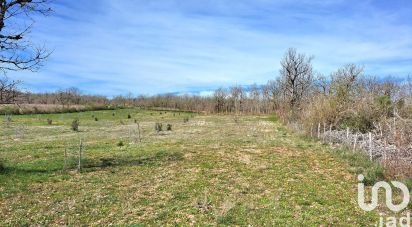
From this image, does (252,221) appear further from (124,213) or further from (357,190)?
(357,190)

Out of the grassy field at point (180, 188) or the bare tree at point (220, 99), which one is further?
the bare tree at point (220, 99)

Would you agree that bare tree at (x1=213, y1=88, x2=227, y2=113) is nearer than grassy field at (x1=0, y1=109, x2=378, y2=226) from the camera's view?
No

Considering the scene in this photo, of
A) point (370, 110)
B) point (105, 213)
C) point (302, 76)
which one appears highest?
point (302, 76)

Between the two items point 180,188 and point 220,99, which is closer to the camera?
point 180,188

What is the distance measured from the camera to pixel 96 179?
18.9 meters

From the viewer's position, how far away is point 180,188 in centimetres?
1723

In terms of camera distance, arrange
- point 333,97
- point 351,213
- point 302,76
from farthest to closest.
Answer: point 302,76 < point 333,97 < point 351,213

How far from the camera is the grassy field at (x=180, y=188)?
42.8 feet

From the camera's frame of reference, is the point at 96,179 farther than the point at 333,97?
No

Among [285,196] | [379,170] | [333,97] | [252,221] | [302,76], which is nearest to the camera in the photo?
[252,221]

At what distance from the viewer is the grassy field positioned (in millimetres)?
13055

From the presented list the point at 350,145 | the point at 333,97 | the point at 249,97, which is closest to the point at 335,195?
the point at 350,145

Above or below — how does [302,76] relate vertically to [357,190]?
above

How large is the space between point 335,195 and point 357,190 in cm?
153
